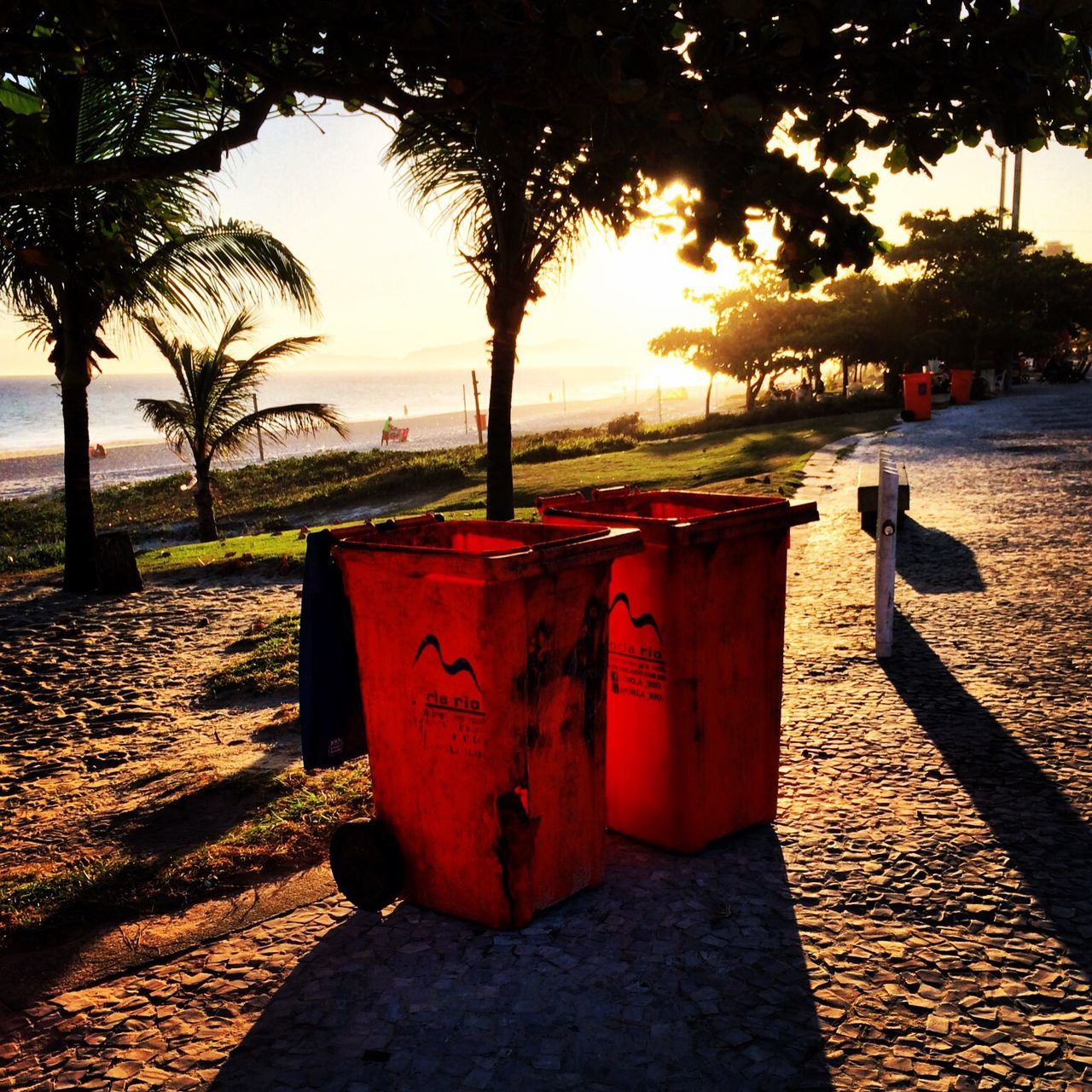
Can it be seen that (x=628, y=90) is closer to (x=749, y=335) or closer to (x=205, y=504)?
(x=205, y=504)

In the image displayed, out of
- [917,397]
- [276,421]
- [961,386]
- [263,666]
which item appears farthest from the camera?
[961,386]

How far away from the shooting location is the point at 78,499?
464 inches

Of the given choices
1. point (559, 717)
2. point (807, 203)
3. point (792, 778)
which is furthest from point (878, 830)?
point (807, 203)

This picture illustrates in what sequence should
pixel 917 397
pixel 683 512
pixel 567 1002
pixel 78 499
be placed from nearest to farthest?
1. pixel 567 1002
2. pixel 683 512
3. pixel 78 499
4. pixel 917 397

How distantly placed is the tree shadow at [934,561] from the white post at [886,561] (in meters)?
1.83

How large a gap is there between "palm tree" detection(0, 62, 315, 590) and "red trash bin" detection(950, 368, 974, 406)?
2317 cm

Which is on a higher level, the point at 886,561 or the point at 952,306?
the point at 952,306

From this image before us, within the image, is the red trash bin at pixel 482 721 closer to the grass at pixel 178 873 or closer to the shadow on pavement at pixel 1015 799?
the grass at pixel 178 873

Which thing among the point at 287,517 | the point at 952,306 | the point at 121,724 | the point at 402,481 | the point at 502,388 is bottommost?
the point at 121,724

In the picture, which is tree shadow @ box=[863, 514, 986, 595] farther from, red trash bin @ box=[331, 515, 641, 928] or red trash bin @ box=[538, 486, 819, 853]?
red trash bin @ box=[331, 515, 641, 928]

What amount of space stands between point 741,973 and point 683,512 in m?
2.03

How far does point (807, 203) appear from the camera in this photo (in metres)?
3.64

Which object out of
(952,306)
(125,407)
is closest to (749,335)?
(952,306)

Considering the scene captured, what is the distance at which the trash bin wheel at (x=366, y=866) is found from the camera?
3473 mm
